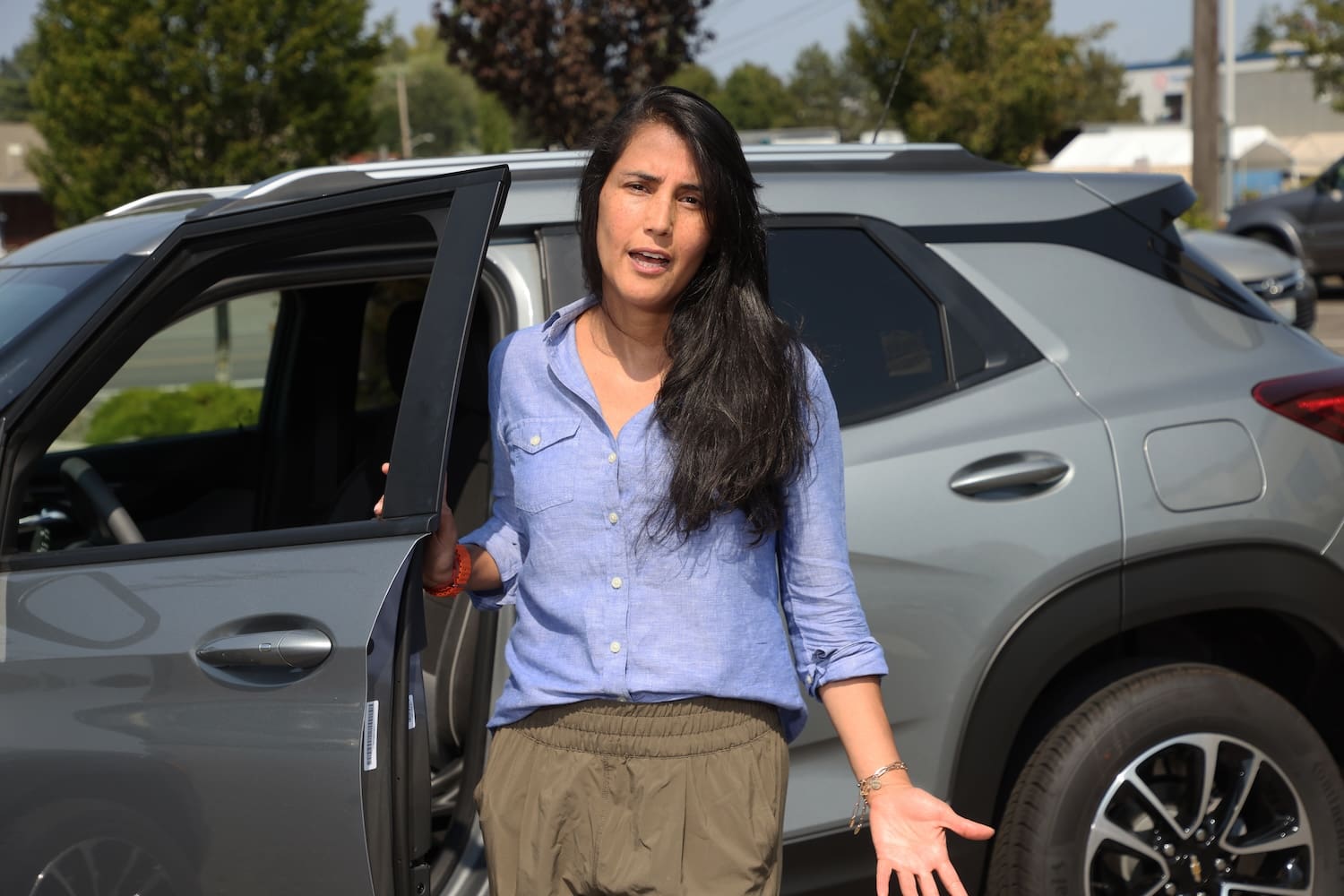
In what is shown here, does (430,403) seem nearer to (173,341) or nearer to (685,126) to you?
(685,126)

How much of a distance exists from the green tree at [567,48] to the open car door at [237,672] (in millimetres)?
10084

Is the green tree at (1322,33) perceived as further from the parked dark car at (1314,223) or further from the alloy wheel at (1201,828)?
the alloy wheel at (1201,828)

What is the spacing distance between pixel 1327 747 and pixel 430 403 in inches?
89.0

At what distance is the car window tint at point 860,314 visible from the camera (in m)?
2.69

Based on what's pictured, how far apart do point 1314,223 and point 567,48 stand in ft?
33.9

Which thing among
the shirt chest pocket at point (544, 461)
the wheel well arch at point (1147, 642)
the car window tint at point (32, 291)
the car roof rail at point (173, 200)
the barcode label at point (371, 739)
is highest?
the car roof rail at point (173, 200)

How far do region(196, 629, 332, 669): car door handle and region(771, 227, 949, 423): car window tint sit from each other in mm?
1135

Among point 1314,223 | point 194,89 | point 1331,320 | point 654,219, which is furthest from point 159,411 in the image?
point 1314,223

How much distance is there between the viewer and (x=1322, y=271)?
1747 cm

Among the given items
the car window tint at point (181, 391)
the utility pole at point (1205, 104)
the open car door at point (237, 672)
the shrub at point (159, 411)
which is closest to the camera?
the open car door at point (237, 672)

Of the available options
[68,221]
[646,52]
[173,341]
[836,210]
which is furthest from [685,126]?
[173,341]

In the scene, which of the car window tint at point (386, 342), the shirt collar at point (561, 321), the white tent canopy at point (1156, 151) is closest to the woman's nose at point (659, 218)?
the shirt collar at point (561, 321)

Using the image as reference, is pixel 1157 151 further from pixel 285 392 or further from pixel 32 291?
pixel 32 291

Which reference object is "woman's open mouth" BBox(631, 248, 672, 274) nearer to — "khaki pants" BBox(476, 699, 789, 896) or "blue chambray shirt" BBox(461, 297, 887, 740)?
"blue chambray shirt" BBox(461, 297, 887, 740)
